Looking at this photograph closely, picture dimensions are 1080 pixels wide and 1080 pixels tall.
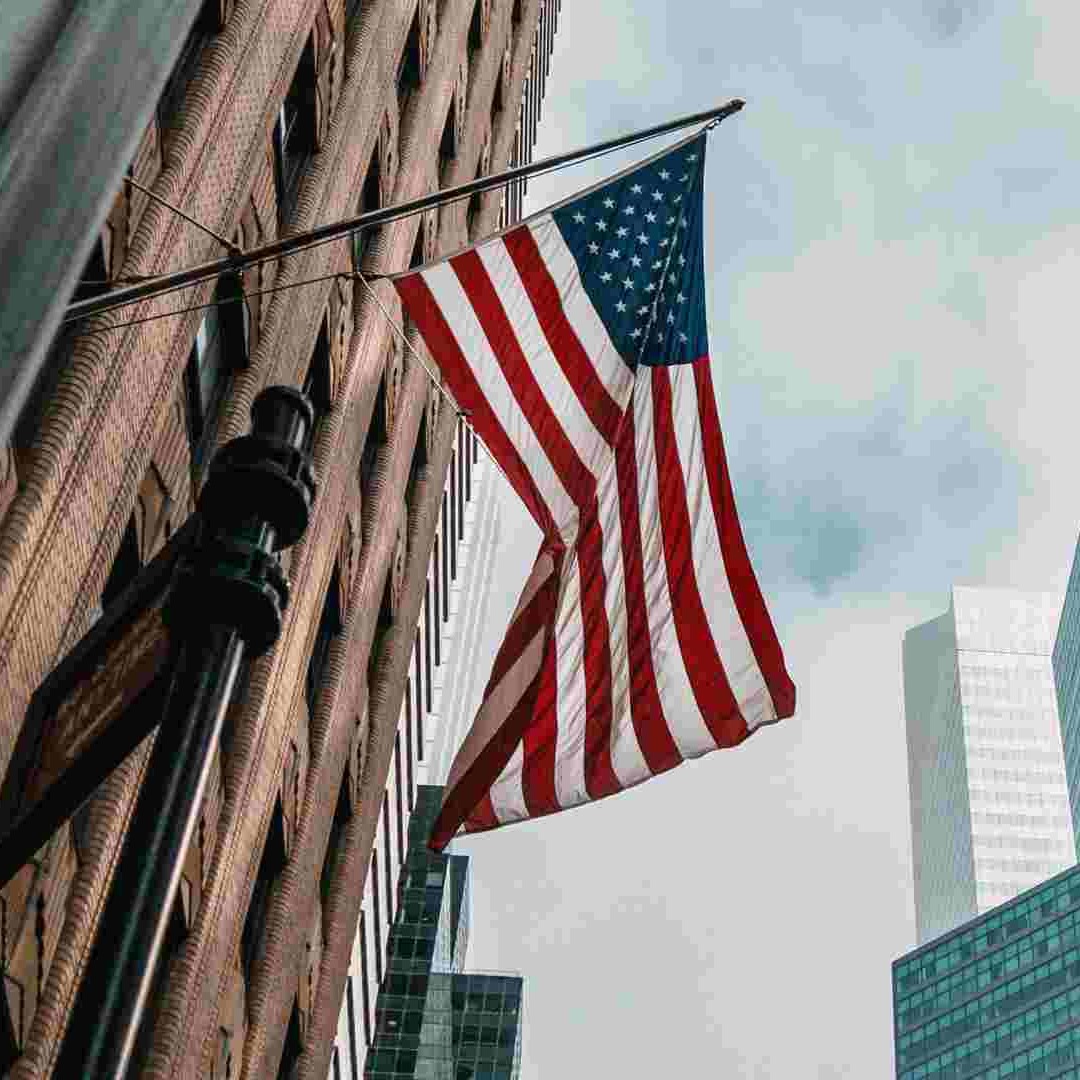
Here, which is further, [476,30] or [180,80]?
[476,30]

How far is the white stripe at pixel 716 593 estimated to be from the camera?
572 inches

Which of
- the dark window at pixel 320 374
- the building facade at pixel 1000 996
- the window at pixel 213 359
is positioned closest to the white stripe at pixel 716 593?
the window at pixel 213 359

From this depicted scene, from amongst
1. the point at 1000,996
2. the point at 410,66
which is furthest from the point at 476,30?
the point at 1000,996

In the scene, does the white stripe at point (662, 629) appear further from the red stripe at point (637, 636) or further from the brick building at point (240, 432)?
the brick building at point (240, 432)

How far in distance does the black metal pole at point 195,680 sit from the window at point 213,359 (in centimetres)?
1163

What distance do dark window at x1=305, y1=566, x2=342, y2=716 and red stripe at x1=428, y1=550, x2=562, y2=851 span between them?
9.51 metres

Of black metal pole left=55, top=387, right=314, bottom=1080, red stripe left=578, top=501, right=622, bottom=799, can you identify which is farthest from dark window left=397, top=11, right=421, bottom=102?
black metal pole left=55, top=387, right=314, bottom=1080

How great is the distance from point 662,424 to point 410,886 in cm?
10859

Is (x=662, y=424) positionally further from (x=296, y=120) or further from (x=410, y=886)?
(x=410, y=886)

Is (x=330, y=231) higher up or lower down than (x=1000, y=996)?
lower down

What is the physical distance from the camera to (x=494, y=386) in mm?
14883

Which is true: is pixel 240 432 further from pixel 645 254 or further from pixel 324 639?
pixel 324 639

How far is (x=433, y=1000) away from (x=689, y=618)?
10686 centimetres

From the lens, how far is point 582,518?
48.2ft
